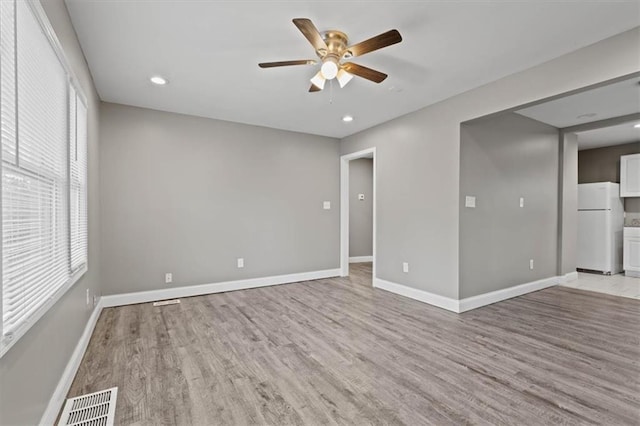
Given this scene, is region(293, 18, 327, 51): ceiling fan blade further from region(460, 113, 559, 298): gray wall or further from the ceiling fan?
region(460, 113, 559, 298): gray wall

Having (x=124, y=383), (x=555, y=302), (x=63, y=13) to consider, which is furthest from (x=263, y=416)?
(x=555, y=302)

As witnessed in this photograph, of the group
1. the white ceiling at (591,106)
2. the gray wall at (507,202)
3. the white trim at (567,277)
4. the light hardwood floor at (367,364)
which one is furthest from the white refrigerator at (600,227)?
the light hardwood floor at (367,364)

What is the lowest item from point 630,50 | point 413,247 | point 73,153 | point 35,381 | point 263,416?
point 263,416

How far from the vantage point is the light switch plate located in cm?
372

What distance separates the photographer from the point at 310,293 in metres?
4.52

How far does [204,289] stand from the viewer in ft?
14.6

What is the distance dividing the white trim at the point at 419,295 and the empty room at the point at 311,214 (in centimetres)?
3

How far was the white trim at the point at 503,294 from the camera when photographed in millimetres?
3721

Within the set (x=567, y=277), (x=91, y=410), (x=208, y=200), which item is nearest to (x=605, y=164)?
(x=567, y=277)

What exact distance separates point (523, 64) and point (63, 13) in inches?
149

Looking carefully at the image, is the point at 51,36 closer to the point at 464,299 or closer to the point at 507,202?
the point at 464,299

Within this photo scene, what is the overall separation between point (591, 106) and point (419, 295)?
3.36 meters

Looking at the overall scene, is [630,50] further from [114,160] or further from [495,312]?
[114,160]

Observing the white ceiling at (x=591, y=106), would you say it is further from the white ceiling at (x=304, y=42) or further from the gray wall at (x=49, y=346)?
the gray wall at (x=49, y=346)
